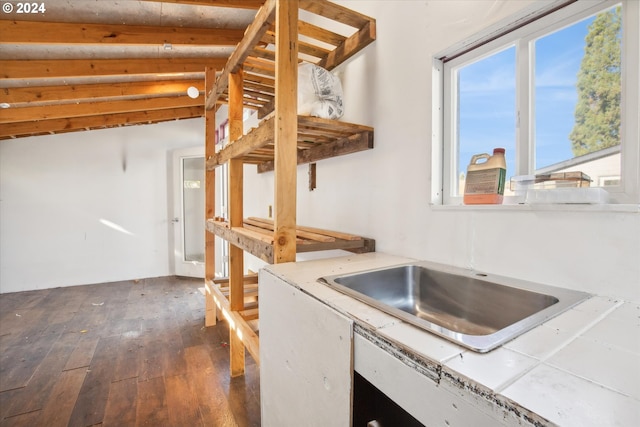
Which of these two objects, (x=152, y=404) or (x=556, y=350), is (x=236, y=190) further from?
(x=556, y=350)

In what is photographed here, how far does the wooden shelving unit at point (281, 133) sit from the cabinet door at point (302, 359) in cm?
31

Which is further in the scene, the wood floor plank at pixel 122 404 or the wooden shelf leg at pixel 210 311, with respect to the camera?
the wooden shelf leg at pixel 210 311

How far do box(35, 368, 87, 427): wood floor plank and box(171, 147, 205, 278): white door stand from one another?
3021 mm

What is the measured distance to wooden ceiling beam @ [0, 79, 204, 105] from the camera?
3117 mm

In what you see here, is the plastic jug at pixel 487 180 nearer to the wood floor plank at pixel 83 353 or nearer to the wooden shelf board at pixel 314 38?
the wooden shelf board at pixel 314 38

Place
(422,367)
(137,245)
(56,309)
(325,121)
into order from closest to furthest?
1. (422,367)
2. (325,121)
3. (56,309)
4. (137,245)

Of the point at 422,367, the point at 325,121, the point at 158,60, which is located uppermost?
the point at 158,60

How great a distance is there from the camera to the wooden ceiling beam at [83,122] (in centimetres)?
415

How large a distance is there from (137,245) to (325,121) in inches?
200

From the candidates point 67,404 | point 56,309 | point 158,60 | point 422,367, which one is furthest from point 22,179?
point 422,367

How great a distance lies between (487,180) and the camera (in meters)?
1.17

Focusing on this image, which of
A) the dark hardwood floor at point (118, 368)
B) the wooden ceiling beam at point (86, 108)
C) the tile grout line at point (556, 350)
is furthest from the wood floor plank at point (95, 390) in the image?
the wooden ceiling beam at point (86, 108)

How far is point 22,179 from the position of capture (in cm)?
460

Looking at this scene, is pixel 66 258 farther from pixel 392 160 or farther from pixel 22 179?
pixel 392 160
